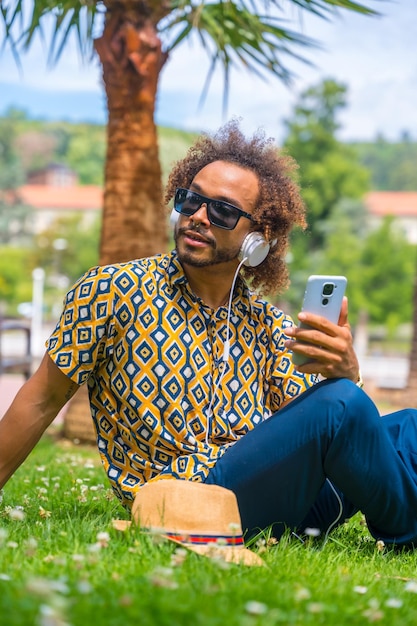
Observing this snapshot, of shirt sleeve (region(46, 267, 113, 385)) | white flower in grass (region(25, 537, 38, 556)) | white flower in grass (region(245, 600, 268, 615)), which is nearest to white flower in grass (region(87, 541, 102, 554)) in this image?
white flower in grass (region(25, 537, 38, 556))

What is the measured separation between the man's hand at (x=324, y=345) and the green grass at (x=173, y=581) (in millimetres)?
604

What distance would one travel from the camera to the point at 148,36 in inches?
325

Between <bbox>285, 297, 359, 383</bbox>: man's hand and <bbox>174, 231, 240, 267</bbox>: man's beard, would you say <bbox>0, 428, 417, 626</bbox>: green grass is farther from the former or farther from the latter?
<bbox>174, 231, 240, 267</bbox>: man's beard

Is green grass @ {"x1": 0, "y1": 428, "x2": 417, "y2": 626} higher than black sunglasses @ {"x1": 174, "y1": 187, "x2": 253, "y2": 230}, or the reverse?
black sunglasses @ {"x1": 174, "y1": 187, "x2": 253, "y2": 230}

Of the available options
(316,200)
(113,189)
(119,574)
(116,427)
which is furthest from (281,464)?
(316,200)

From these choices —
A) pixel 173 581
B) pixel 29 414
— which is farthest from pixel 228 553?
pixel 29 414

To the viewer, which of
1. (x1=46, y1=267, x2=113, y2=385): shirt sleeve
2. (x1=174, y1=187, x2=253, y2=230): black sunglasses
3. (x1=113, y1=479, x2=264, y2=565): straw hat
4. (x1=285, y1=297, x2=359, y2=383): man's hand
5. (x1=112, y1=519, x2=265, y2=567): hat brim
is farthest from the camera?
(x1=174, y1=187, x2=253, y2=230): black sunglasses

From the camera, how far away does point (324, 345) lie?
309cm

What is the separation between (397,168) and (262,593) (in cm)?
16442

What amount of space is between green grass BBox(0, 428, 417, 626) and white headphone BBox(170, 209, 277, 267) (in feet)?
3.28

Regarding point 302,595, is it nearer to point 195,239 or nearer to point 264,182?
point 195,239

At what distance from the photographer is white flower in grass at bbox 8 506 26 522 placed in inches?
110

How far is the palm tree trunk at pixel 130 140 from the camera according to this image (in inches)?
321

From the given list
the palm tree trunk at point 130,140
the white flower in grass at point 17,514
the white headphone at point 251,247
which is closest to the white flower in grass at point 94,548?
the white flower in grass at point 17,514
